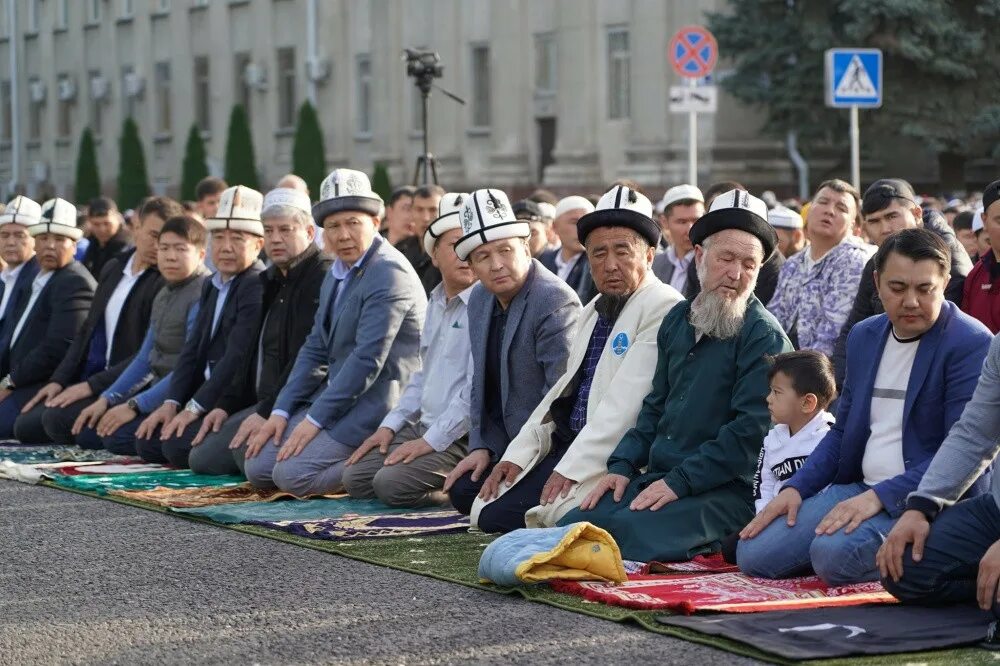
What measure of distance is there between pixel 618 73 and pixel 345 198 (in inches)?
1029

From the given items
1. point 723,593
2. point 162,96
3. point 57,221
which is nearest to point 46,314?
point 57,221

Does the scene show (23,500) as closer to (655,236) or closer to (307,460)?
(307,460)

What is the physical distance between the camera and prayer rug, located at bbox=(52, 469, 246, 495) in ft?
42.1

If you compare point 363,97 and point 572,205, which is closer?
point 572,205

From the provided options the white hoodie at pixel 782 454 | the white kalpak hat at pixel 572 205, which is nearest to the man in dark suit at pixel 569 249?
the white kalpak hat at pixel 572 205

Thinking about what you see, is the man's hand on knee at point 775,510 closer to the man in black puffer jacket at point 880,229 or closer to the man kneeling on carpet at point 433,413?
the man in black puffer jacket at point 880,229

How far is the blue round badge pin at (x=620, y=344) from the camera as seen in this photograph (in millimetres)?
10164

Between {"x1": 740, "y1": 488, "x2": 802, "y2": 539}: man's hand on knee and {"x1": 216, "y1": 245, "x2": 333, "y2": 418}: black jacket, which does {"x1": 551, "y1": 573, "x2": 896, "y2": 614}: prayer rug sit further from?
{"x1": 216, "y1": 245, "x2": 333, "y2": 418}: black jacket

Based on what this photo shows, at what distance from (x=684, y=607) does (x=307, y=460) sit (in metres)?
4.67

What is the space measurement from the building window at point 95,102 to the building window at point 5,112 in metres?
6.31

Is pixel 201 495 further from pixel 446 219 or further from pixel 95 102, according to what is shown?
pixel 95 102

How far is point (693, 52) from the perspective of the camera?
66.9ft

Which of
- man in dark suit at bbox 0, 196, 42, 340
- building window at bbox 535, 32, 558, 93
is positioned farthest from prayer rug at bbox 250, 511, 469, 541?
building window at bbox 535, 32, 558, 93

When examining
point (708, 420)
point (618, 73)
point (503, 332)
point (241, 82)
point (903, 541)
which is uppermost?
point (241, 82)
